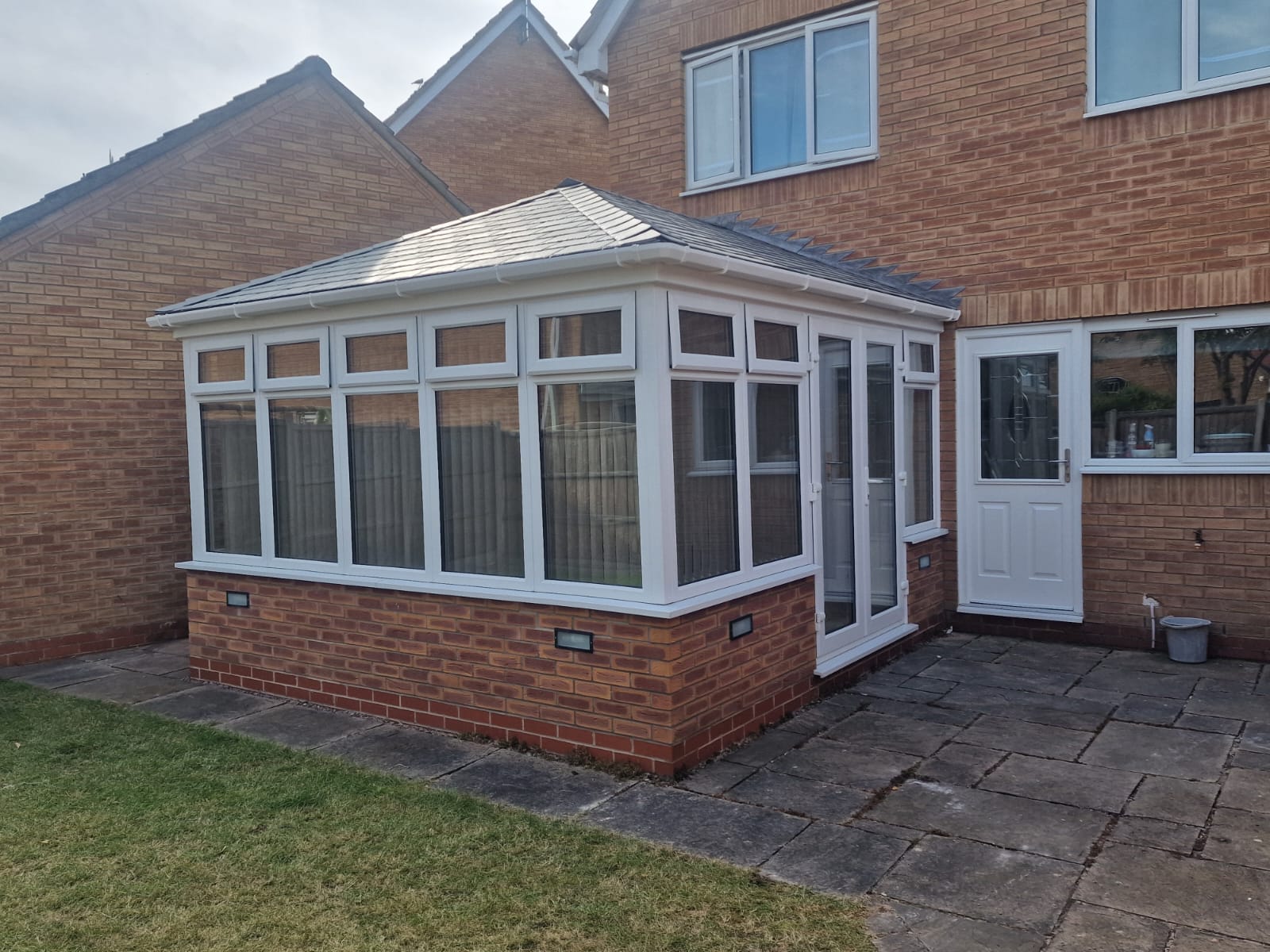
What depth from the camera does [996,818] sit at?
177 inches

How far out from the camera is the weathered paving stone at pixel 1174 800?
175 inches

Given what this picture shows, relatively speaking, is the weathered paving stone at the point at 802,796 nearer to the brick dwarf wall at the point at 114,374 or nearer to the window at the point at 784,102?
the window at the point at 784,102

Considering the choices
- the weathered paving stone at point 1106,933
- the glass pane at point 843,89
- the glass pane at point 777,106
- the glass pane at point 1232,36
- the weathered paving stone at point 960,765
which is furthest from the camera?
the glass pane at point 777,106

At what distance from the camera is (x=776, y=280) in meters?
5.68

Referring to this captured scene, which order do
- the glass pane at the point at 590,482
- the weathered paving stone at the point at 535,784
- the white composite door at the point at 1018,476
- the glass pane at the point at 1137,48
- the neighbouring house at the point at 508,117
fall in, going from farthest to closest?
1. the neighbouring house at the point at 508,117
2. the white composite door at the point at 1018,476
3. the glass pane at the point at 1137,48
4. the glass pane at the point at 590,482
5. the weathered paving stone at the point at 535,784

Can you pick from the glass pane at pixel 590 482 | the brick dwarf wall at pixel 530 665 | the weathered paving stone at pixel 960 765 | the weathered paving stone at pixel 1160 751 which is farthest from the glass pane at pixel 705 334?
the weathered paving stone at pixel 1160 751

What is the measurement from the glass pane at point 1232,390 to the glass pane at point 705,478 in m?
3.92

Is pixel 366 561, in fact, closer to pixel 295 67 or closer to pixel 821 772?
pixel 821 772

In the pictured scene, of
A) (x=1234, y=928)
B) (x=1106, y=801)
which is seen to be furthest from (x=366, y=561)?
(x=1234, y=928)

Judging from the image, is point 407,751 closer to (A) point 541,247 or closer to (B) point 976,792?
(A) point 541,247

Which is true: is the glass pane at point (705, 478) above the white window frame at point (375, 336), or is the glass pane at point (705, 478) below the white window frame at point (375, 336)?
below

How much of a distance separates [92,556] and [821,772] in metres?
6.36

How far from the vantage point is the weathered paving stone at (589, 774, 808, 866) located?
4.23 metres

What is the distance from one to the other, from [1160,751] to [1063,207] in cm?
430
